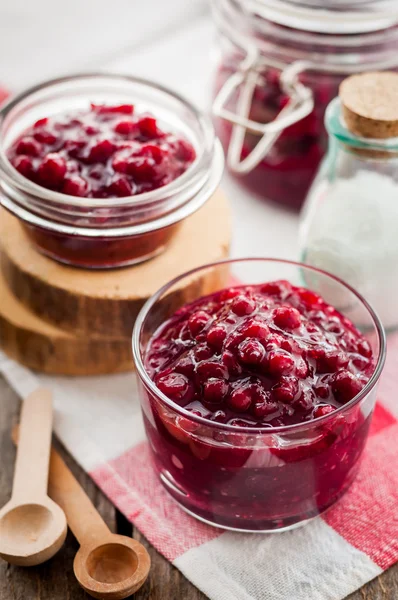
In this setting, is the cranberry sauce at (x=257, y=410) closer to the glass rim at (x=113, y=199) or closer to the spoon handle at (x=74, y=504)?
the spoon handle at (x=74, y=504)

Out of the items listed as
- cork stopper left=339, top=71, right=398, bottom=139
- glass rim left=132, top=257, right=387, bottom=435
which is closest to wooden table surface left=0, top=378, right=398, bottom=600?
glass rim left=132, top=257, right=387, bottom=435

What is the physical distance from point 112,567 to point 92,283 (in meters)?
0.56

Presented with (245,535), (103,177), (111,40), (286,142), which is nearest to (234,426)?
(245,535)

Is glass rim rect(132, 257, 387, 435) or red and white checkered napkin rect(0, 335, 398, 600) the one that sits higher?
glass rim rect(132, 257, 387, 435)

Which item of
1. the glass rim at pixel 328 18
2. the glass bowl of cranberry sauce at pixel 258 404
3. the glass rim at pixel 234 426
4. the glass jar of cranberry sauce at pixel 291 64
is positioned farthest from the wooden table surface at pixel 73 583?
the glass rim at pixel 328 18

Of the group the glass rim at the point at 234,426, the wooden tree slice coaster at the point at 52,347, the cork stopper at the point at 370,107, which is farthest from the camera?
the wooden tree slice coaster at the point at 52,347

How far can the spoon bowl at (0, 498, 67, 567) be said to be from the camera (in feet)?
4.49

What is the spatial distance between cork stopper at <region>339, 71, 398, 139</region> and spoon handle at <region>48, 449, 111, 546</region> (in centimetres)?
84

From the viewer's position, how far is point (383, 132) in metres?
1.61

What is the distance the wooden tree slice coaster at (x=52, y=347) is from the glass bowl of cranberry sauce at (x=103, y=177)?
14 centimetres

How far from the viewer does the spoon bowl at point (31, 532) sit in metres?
1.37

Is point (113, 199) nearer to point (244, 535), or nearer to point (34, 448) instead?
point (34, 448)

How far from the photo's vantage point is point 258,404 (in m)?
1.31

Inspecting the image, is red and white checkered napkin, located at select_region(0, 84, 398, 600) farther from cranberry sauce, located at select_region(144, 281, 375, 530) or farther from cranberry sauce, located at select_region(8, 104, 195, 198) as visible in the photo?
cranberry sauce, located at select_region(8, 104, 195, 198)
